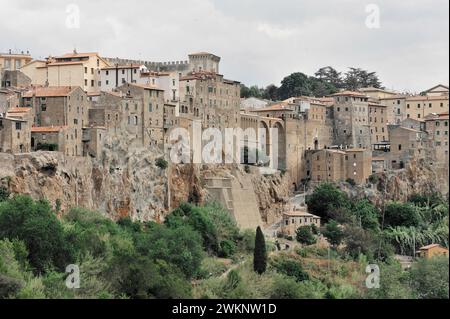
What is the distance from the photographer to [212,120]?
70562mm

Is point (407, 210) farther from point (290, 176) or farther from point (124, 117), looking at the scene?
point (124, 117)

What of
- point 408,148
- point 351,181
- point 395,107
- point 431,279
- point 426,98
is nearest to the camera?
point 431,279

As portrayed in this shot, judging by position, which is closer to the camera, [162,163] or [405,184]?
[162,163]

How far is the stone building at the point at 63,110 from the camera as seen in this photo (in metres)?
60.4

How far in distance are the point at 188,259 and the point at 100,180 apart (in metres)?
6.44

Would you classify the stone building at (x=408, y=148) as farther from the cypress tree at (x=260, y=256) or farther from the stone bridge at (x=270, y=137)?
the cypress tree at (x=260, y=256)

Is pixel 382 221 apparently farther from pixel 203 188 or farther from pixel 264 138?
pixel 203 188

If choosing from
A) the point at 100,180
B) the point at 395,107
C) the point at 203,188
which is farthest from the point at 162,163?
the point at 395,107

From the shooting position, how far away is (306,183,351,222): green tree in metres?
72.8

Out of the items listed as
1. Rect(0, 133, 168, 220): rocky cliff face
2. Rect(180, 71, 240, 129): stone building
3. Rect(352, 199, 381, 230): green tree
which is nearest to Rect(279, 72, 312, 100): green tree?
Rect(352, 199, 381, 230): green tree

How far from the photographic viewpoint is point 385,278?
5834cm

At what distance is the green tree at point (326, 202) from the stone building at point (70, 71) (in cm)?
1290

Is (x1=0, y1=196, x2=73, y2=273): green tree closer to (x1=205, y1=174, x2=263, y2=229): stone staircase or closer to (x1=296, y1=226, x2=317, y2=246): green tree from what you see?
(x1=205, y1=174, x2=263, y2=229): stone staircase

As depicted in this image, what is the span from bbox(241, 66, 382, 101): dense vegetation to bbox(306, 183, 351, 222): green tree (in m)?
20.5
